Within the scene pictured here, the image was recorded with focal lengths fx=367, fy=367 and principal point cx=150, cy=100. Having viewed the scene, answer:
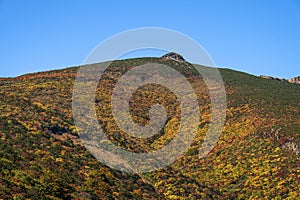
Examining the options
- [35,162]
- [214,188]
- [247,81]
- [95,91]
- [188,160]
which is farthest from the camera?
[247,81]

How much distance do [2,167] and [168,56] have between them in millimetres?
113413

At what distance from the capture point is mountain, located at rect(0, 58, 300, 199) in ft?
97.7

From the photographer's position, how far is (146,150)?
5481cm

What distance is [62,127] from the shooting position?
47.0 metres

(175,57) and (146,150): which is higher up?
(175,57)

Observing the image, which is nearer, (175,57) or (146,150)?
(146,150)

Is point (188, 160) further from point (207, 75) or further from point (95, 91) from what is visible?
point (207, 75)

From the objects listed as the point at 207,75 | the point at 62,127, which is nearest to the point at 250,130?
the point at 62,127

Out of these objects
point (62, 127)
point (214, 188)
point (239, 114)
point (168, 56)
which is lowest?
point (214, 188)

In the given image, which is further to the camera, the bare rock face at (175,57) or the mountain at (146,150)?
the bare rock face at (175,57)

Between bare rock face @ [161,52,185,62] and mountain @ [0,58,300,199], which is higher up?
bare rock face @ [161,52,185,62]

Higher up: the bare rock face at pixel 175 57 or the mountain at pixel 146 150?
the bare rock face at pixel 175 57

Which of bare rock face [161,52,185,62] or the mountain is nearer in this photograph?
the mountain

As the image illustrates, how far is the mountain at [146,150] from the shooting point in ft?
97.7
